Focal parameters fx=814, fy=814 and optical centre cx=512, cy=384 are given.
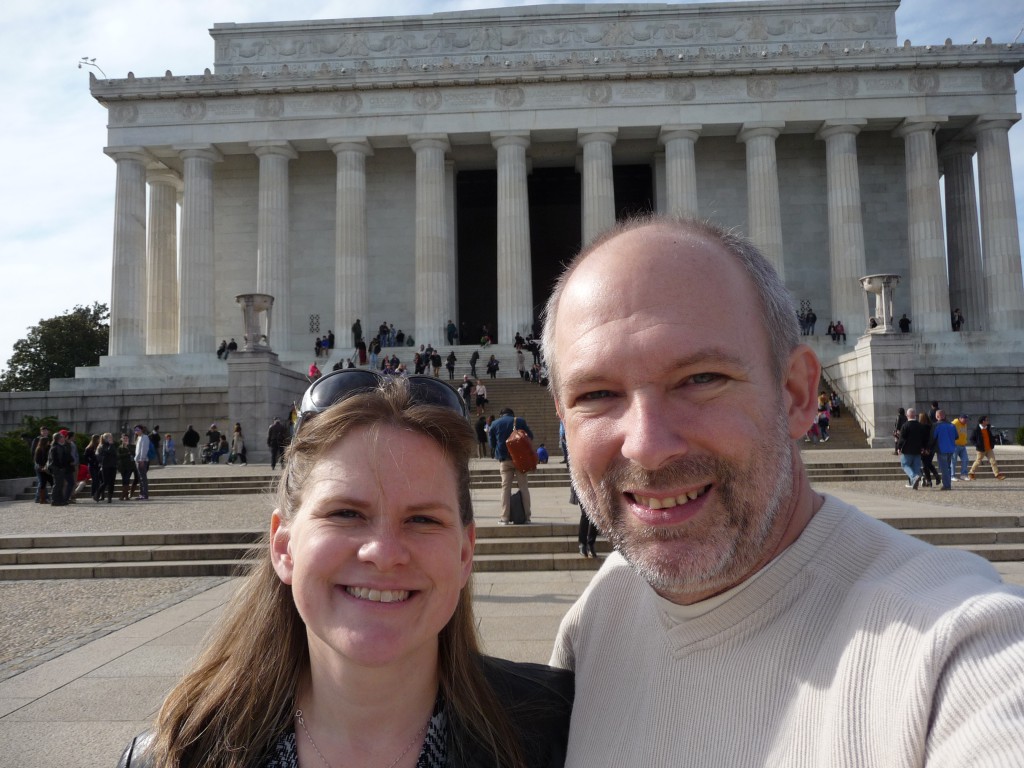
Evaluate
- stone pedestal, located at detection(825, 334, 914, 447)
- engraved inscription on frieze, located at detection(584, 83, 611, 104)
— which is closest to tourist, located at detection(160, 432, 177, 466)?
stone pedestal, located at detection(825, 334, 914, 447)

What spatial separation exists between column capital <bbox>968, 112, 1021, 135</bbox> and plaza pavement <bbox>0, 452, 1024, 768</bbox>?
107 ft

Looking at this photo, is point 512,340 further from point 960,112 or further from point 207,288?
point 960,112

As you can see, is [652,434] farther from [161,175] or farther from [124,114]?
[161,175]

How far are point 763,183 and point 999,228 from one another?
1155 centimetres

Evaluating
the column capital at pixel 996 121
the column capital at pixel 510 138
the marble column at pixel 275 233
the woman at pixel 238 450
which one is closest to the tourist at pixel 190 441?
the woman at pixel 238 450

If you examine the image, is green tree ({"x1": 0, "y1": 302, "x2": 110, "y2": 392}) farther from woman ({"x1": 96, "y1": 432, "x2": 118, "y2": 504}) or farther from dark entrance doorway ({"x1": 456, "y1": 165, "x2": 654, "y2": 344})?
woman ({"x1": 96, "y1": 432, "x2": 118, "y2": 504})

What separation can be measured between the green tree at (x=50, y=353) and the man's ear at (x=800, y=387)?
2716 inches

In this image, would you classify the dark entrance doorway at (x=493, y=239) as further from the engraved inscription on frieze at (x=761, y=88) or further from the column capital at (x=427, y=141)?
the engraved inscription on frieze at (x=761, y=88)

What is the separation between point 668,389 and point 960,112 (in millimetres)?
46457

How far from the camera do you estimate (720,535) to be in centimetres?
→ 185

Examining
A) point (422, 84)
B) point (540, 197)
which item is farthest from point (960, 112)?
point (422, 84)

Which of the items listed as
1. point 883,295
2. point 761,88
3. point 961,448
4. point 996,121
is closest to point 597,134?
point 761,88

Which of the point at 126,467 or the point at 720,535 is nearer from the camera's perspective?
the point at 720,535

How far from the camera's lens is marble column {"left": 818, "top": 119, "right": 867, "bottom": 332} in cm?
4059
